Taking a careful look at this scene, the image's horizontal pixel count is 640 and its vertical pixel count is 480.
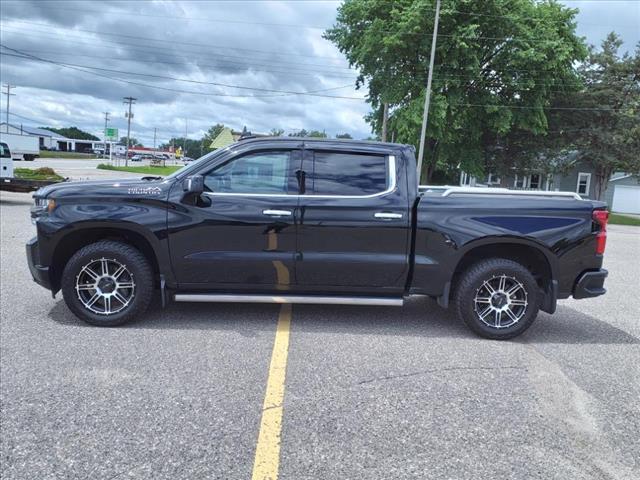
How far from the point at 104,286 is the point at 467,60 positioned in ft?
84.5

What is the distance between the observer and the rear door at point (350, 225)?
16.2ft

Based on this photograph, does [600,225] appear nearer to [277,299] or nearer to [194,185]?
[277,299]

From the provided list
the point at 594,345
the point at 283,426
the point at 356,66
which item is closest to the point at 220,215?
the point at 283,426

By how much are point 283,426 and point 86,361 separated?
6.10 feet

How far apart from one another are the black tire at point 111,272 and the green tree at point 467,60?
2362cm

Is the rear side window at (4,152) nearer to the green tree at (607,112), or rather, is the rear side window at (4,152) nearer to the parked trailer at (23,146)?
the green tree at (607,112)

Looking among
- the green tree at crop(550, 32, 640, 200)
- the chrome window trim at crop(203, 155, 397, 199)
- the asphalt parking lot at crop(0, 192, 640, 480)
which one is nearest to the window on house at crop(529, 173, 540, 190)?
the green tree at crop(550, 32, 640, 200)

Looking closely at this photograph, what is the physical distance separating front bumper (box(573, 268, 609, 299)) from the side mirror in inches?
146

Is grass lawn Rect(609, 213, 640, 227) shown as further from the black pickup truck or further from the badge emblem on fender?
the badge emblem on fender

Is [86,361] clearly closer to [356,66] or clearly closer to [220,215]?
[220,215]

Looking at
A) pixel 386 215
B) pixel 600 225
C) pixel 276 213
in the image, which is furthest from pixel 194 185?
pixel 600 225

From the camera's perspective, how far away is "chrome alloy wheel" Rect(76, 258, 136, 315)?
4969 millimetres

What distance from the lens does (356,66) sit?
30594 mm

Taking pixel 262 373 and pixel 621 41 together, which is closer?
pixel 262 373
